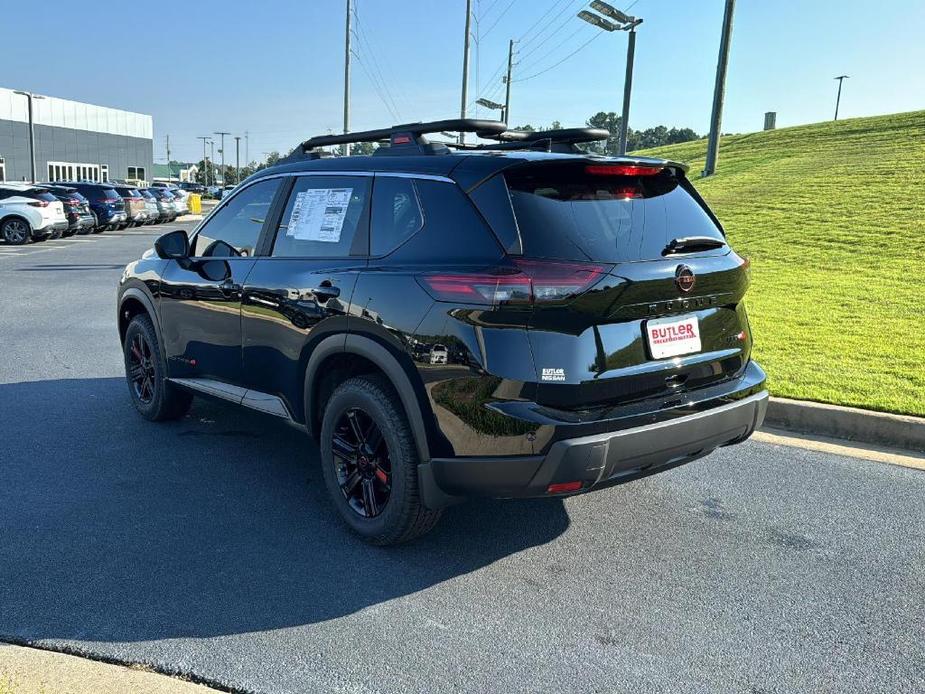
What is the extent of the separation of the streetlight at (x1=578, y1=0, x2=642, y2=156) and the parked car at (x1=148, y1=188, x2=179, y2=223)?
2505cm

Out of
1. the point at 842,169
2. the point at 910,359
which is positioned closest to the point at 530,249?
the point at 910,359

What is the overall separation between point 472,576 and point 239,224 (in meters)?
2.53

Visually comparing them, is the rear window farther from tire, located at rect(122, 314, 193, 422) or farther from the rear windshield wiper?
tire, located at rect(122, 314, 193, 422)

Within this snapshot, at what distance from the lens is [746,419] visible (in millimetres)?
3840

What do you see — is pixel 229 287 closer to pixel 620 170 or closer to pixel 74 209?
pixel 620 170

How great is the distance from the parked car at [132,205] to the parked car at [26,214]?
715 centimetres

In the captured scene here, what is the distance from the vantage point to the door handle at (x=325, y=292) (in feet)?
12.7

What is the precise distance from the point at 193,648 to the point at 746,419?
101 inches

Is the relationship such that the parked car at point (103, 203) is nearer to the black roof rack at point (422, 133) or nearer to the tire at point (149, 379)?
the tire at point (149, 379)

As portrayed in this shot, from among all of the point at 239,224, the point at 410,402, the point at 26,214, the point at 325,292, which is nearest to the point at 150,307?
the point at 239,224

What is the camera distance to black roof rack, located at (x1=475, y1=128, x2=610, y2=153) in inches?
159

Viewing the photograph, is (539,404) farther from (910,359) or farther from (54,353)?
(54,353)

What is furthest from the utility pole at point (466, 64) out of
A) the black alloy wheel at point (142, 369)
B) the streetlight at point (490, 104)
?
the black alloy wheel at point (142, 369)

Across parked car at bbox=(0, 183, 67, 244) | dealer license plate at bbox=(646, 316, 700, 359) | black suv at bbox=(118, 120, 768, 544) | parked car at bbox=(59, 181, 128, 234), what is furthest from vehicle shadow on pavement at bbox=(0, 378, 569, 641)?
parked car at bbox=(59, 181, 128, 234)
